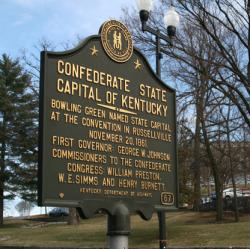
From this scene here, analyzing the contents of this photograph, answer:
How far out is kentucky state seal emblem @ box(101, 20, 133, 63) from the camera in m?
7.87

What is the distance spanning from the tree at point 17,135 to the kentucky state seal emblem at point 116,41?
3631cm

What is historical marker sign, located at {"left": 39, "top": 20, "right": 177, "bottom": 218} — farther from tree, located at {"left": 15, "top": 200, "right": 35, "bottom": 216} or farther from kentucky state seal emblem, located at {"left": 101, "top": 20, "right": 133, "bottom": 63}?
tree, located at {"left": 15, "top": 200, "right": 35, "bottom": 216}

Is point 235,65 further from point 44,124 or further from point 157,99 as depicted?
point 44,124

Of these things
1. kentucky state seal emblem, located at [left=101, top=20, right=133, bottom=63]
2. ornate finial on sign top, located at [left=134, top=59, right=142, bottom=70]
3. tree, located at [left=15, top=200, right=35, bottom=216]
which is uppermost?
tree, located at [left=15, top=200, right=35, bottom=216]

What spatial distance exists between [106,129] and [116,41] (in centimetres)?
130

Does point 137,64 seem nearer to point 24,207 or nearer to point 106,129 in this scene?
point 106,129

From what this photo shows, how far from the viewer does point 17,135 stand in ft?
148

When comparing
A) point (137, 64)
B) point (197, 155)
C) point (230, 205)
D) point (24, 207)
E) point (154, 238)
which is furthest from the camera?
point (24, 207)

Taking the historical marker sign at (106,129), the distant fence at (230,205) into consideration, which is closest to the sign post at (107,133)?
the historical marker sign at (106,129)

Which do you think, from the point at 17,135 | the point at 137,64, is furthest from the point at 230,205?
the point at 137,64

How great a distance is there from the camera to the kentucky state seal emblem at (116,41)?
7.87m

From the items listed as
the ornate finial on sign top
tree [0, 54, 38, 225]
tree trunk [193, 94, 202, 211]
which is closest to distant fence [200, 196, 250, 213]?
tree trunk [193, 94, 202, 211]

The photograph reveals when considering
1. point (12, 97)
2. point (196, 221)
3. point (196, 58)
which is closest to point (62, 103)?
point (196, 58)

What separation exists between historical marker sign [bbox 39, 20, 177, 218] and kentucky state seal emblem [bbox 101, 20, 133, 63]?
0.05 feet
